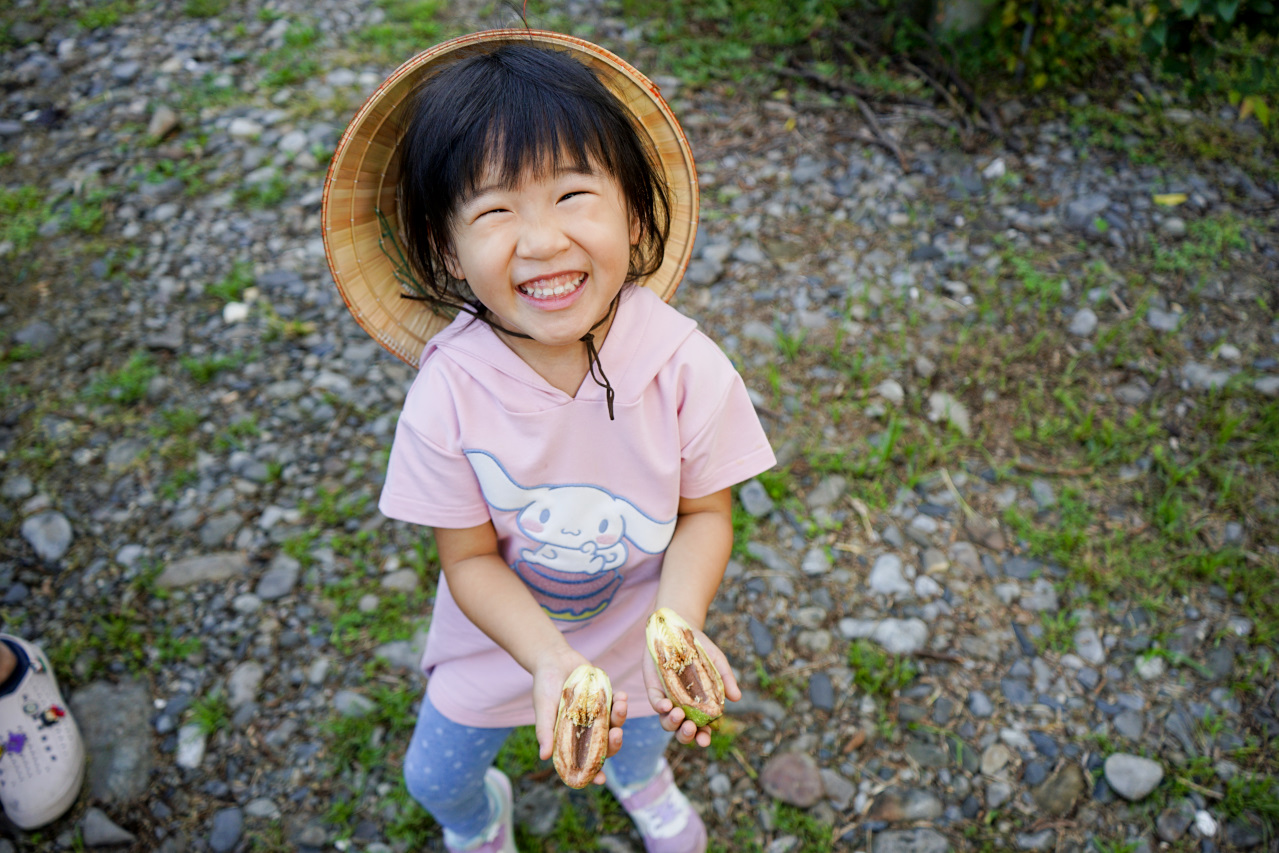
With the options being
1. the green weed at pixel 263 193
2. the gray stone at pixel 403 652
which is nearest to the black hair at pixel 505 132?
the gray stone at pixel 403 652

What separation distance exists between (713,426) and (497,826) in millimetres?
1310

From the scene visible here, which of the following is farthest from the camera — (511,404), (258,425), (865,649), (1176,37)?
(1176,37)

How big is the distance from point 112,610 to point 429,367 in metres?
1.89

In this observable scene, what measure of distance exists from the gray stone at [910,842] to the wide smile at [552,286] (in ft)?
5.91

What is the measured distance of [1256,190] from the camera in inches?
151

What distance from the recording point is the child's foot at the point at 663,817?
2227 millimetres

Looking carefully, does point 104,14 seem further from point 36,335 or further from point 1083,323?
point 1083,323

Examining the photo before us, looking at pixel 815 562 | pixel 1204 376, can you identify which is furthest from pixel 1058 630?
pixel 1204 376

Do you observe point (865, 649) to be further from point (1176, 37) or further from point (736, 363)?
point (1176, 37)

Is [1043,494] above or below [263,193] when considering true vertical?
below

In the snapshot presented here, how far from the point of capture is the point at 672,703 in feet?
4.68

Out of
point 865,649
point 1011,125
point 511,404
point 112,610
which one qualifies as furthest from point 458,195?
point 1011,125

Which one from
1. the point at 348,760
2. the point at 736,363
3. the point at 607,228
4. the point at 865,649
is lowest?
the point at 348,760

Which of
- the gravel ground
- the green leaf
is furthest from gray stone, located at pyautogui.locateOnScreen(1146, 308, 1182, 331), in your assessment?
the green leaf
